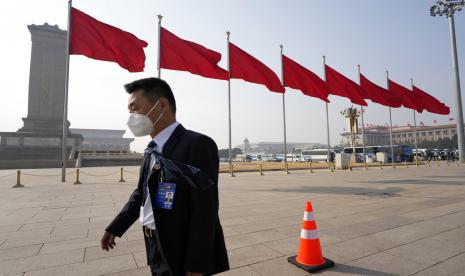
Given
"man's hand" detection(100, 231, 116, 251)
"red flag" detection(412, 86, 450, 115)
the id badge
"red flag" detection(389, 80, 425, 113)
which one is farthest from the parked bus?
the id badge

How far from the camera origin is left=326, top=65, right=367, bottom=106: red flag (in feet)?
67.9

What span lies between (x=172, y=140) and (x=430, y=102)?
3326 centimetres

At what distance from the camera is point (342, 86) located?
69.5 ft

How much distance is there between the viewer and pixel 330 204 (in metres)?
8.38

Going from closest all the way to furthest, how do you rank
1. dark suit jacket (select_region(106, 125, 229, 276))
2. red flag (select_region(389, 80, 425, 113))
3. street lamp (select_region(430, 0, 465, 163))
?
dark suit jacket (select_region(106, 125, 229, 276)) < red flag (select_region(389, 80, 425, 113)) < street lamp (select_region(430, 0, 465, 163))

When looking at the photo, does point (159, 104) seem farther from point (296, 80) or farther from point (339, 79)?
point (339, 79)

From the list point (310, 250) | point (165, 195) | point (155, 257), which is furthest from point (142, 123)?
point (310, 250)

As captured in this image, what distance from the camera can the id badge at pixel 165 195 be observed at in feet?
5.83

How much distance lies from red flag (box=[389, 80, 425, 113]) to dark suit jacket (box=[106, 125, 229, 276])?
2782 cm

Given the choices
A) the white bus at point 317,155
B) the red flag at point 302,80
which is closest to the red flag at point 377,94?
the red flag at point 302,80

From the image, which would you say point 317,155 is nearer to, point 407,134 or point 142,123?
point 142,123

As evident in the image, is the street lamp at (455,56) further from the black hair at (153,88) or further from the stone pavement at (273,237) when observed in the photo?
the black hair at (153,88)

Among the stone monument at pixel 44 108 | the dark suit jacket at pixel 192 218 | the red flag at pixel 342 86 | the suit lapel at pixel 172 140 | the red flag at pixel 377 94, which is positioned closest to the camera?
the dark suit jacket at pixel 192 218

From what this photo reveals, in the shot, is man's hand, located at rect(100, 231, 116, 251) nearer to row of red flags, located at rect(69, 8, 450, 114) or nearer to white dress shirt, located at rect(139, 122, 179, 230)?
white dress shirt, located at rect(139, 122, 179, 230)
